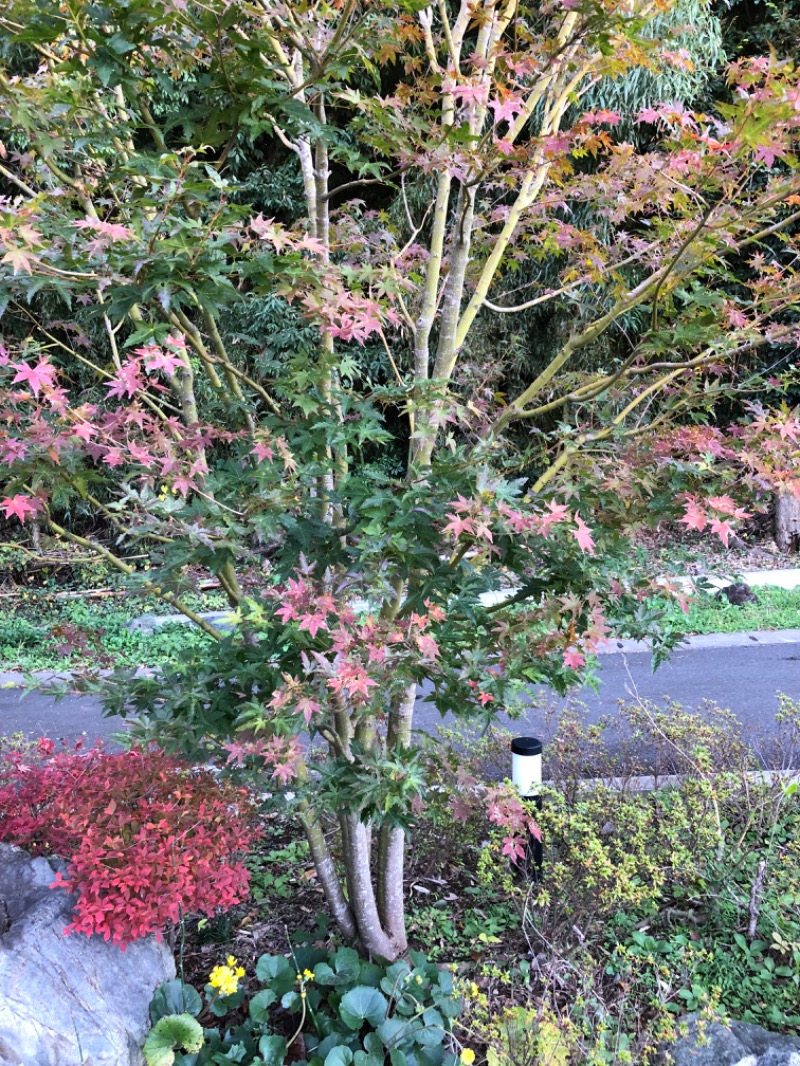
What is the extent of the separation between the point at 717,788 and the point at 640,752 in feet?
2.89

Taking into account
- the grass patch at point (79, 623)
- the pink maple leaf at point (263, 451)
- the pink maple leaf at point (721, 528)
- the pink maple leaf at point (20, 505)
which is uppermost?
the pink maple leaf at point (263, 451)

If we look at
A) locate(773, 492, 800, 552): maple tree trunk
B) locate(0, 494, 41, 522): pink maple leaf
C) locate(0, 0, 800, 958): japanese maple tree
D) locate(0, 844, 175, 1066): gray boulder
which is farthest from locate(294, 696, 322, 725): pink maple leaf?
locate(773, 492, 800, 552): maple tree trunk

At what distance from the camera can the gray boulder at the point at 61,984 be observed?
177cm

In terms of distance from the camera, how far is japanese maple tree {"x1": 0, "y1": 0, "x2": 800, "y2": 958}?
5.01ft

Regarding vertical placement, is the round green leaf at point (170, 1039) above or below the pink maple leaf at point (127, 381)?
below

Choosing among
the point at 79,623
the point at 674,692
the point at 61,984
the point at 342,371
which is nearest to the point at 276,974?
the point at 61,984

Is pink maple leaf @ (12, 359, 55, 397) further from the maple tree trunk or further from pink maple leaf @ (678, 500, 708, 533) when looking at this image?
the maple tree trunk

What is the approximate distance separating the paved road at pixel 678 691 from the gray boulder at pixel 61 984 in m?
2.54

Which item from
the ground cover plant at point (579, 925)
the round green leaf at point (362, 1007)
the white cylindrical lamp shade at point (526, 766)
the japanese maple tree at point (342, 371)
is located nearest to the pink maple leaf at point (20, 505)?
the japanese maple tree at point (342, 371)

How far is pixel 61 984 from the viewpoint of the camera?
1.86 meters

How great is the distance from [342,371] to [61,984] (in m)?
1.71

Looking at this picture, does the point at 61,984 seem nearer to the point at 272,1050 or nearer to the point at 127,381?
the point at 272,1050

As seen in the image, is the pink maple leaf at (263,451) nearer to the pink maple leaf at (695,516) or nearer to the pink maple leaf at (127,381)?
the pink maple leaf at (127,381)

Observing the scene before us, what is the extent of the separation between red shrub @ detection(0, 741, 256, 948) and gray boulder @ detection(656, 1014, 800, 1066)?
4.12 ft
